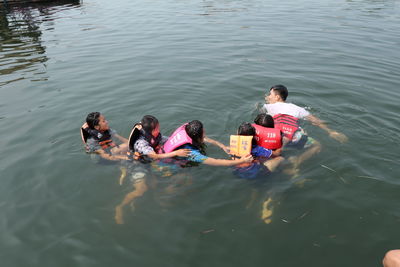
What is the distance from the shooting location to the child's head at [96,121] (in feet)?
19.2

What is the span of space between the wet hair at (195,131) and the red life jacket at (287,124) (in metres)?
1.74

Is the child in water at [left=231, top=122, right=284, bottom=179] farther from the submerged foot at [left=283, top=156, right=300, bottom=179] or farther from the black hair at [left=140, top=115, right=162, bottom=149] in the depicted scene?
the black hair at [left=140, top=115, right=162, bottom=149]

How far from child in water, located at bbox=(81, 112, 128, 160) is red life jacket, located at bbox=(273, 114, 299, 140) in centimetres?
308

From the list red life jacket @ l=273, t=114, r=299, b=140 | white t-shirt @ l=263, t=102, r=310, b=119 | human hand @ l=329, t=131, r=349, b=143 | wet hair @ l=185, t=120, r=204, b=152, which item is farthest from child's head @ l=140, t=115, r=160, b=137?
human hand @ l=329, t=131, r=349, b=143

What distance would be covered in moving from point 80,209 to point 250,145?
2.98m

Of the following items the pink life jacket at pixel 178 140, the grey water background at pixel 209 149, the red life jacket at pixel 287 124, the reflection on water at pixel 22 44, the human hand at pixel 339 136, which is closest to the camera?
the grey water background at pixel 209 149

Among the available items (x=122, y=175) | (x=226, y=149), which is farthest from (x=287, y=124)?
(x=122, y=175)

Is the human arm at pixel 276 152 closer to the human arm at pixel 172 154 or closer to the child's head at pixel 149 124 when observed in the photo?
the human arm at pixel 172 154

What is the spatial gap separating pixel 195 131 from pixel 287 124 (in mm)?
1990

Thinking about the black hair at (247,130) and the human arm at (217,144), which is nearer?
the black hair at (247,130)

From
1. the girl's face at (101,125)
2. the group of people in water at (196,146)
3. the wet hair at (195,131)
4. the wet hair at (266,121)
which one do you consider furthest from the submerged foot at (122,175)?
the wet hair at (266,121)

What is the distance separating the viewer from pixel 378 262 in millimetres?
3836

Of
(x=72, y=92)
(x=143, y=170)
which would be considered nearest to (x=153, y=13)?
(x=72, y=92)

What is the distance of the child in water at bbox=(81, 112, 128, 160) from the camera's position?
233 inches
